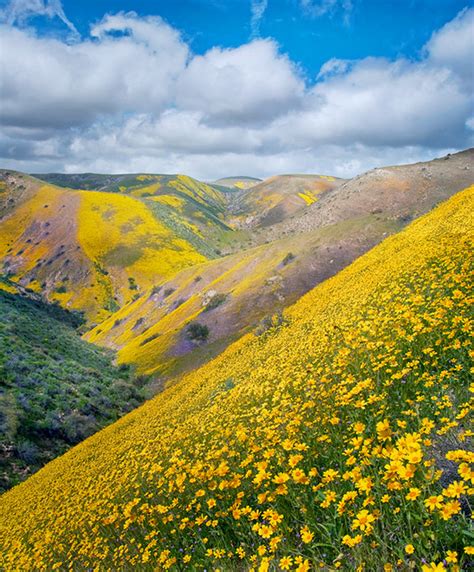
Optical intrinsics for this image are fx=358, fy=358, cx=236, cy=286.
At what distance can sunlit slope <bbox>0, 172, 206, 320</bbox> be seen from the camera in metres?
93.1

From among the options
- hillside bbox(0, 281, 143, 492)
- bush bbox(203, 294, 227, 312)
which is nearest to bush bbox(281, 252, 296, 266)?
bush bbox(203, 294, 227, 312)

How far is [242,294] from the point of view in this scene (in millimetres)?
43000

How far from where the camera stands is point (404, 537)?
330cm

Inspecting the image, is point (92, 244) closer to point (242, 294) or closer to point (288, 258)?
point (242, 294)

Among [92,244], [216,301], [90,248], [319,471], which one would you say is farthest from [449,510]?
[92,244]

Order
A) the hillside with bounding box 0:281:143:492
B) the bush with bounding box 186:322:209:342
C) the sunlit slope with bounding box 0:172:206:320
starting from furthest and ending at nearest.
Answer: the sunlit slope with bounding box 0:172:206:320 → the bush with bounding box 186:322:209:342 → the hillside with bounding box 0:281:143:492

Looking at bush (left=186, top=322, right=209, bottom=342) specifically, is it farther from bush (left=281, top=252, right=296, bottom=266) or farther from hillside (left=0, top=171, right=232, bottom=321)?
hillside (left=0, top=171, right=232, bottom=321)

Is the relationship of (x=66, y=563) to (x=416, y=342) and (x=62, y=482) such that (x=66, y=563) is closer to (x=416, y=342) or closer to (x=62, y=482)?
(x=62, y=482)

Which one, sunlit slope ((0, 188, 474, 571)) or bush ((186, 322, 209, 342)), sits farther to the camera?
bush ((186, 322, 209, 342))

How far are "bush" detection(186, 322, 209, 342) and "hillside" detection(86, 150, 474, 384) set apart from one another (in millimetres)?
302

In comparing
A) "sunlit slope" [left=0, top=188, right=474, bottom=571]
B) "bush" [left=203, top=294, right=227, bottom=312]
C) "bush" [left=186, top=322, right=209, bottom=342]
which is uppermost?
"sunlit slope" [left=0, top=188, right=474, bottom=571]

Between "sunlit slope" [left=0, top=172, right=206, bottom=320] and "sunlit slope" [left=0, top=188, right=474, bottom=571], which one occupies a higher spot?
"sunlit slope" [left=0, top=172, right=206, bottom=320]

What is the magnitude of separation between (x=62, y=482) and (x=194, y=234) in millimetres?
119564

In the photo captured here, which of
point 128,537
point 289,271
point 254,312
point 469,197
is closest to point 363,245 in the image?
point 289,271
